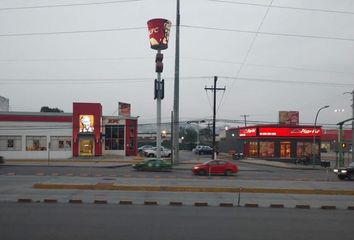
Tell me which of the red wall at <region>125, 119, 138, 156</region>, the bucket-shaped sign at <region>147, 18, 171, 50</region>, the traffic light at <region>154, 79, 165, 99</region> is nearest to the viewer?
the bucket-shaped sign at <region>147, 18, 171, 50</region>

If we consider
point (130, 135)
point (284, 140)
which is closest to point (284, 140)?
point (284, 140)

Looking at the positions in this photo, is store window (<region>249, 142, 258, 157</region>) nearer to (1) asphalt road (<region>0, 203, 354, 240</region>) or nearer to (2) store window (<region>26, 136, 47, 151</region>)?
(2) store window (<region>26, 136, 47, 151</region>)

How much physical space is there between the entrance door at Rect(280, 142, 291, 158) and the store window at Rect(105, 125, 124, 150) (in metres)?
25.2

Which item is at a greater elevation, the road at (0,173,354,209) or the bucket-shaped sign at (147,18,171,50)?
the bucket-shaped sign at (147,18,171,50)

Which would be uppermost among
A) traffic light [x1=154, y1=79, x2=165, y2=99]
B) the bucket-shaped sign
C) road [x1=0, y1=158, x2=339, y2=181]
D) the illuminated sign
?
the bucket-shaped sign

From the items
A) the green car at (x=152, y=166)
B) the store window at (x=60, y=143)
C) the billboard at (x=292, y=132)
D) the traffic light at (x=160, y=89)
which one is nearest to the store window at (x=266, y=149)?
the billboard at (x=292, y=132)

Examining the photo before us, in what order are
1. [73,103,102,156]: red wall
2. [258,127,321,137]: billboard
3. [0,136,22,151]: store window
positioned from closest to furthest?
[0,136,22,151]: store window < [73,103,102,156]: red wall < [258,127,321,137]: billboard

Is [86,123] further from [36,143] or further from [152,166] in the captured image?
[152,166]

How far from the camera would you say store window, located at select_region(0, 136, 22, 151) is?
202ft

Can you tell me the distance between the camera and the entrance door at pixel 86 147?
6334 cm

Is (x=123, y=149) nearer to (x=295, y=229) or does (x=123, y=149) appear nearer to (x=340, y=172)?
(x=340, y=172)

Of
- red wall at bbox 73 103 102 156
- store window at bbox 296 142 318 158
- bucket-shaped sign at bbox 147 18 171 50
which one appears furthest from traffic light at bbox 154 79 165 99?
store window at bbox 296 142 318 158

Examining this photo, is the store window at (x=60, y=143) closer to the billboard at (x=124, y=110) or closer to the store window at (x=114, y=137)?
the store window at (x=114, y=137)


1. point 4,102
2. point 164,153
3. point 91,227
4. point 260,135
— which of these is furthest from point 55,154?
point 91,227
